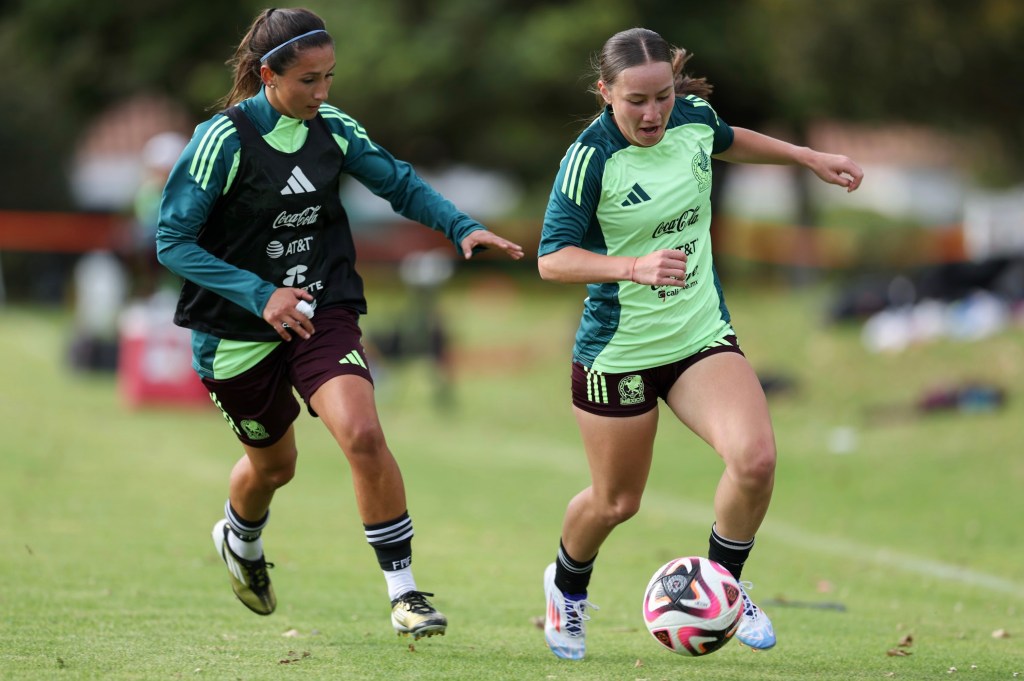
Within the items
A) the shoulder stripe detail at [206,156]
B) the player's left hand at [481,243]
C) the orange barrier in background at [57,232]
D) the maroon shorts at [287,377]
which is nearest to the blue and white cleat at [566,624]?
the maroon shorts at [287,377]

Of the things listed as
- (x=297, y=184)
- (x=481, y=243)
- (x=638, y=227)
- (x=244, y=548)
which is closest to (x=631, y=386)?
(x=638, y=227)

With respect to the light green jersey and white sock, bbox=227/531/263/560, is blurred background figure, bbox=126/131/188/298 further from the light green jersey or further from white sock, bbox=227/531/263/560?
the light green jersey

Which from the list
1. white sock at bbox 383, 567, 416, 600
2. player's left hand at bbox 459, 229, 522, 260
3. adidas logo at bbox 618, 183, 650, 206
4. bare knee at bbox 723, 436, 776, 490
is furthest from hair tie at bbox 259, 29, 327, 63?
bare knee at bbox 723, 436, 776, 490

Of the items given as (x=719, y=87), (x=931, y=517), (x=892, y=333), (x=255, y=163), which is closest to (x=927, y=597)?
(x=931, y=517)

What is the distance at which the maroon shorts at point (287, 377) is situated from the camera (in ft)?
19.0

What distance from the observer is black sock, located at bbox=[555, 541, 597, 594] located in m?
Result: 6.07

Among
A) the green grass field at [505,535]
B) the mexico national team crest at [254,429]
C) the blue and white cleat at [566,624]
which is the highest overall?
the mexico national team crest at [254,429]

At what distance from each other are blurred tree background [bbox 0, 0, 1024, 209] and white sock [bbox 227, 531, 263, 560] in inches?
480

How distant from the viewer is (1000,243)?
26422 mm

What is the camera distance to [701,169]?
5738 millimetres

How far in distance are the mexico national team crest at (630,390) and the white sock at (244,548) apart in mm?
1871

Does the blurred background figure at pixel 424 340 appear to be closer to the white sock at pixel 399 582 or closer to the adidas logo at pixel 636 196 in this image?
the white sock at pixel 399 582

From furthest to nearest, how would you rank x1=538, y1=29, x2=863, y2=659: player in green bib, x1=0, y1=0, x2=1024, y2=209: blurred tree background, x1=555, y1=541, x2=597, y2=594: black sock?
x1=0, y1=0, x2=1024, y2=209: blurred tree background
x1=555, y1=541, x2=597, y2=594: black sock
x1=538, y1=29, x2=863, y2=659: player in green bib

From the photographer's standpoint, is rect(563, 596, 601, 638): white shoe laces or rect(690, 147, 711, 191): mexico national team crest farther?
rect(563, 596, 601, 638): white shoe laces
